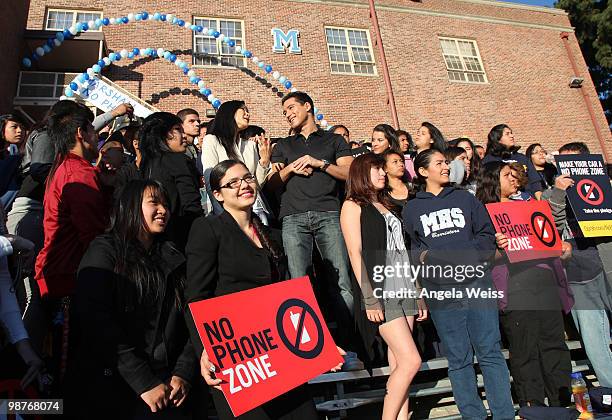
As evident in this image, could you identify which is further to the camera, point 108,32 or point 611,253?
point 108,32

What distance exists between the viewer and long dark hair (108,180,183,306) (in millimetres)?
2248

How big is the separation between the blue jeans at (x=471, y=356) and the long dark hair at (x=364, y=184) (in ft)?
3.55

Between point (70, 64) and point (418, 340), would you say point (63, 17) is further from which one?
point (418, 340)

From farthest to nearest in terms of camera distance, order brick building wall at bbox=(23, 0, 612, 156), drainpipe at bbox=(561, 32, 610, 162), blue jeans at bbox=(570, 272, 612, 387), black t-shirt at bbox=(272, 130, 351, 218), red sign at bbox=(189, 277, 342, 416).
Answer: drainpipe at bbox=(561, 32, 610, 162), brick building wall at bbox=(23, 0, 612, 156), blue jeans at bbox=(570, 272, 612, 387), black t-shirt at bbox=(272, 130, 351, 218), red sign at bbox=(189, 277, 342, 416)

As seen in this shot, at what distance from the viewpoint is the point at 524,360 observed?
12.4ft

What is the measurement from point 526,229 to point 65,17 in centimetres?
1496

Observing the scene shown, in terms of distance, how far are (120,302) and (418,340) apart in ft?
9.25

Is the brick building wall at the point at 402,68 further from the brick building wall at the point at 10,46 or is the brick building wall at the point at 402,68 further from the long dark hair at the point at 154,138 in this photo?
the long dark hair at the point at 154,138

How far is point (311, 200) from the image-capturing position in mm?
3734

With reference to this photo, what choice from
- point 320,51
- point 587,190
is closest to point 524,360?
point 587,190

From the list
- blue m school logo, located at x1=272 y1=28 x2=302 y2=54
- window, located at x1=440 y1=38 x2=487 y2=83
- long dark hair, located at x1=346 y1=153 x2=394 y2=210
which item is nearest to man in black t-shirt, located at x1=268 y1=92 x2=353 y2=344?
long dark hair, located at x1=346 y1=153 x2=394 y2=210

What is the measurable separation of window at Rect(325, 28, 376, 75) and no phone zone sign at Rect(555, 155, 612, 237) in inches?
421

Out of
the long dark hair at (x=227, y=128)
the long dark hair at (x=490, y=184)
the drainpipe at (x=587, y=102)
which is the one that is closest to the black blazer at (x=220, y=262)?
the long dark hair at (x=227, y=128)

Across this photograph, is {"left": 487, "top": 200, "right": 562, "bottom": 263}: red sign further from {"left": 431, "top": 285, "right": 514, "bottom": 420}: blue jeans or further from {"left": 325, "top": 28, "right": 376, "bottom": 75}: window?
{"left": 325, "top": 28, "right": 376, "bottom": 75}: window
